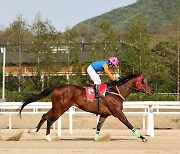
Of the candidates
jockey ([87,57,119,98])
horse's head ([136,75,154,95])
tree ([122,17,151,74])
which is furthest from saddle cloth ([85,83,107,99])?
tree ([122,17,151,74])

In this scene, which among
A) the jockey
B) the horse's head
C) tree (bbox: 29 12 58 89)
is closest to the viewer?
the jockey

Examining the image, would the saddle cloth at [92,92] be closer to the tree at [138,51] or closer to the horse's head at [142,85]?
the horse's head at [142,85]

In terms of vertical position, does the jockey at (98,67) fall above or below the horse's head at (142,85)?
above

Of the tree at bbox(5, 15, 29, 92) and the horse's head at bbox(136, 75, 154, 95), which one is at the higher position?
the tree at bbox(5, 15, 29, 92)

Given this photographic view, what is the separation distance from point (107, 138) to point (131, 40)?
28.1 m

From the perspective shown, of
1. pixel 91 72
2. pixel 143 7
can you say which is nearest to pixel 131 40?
pixel 91 72

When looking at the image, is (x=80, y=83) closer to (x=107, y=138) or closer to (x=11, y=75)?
(x=11, y=75)

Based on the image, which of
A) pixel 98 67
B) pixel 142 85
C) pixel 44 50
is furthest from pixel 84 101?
pixel 44 50

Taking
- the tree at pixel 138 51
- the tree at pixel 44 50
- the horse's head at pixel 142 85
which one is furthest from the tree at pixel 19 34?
the horse's head at pixel 142 85

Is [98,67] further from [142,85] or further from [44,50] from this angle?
[44,50]

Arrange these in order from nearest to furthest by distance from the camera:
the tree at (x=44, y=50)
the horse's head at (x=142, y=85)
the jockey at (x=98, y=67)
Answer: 1. the jockey at (x=98, y=67)
2. the horse's head at (x=142, y=85)
3. the tree at (x=44, y=50)

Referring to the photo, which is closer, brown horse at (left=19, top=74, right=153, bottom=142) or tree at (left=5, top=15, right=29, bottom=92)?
brown horse at (left=19, top=74, right=153, bottom=142)

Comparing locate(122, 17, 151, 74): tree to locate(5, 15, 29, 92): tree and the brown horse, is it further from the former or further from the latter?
the brown horse

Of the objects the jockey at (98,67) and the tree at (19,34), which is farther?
the tree at (19,34)
